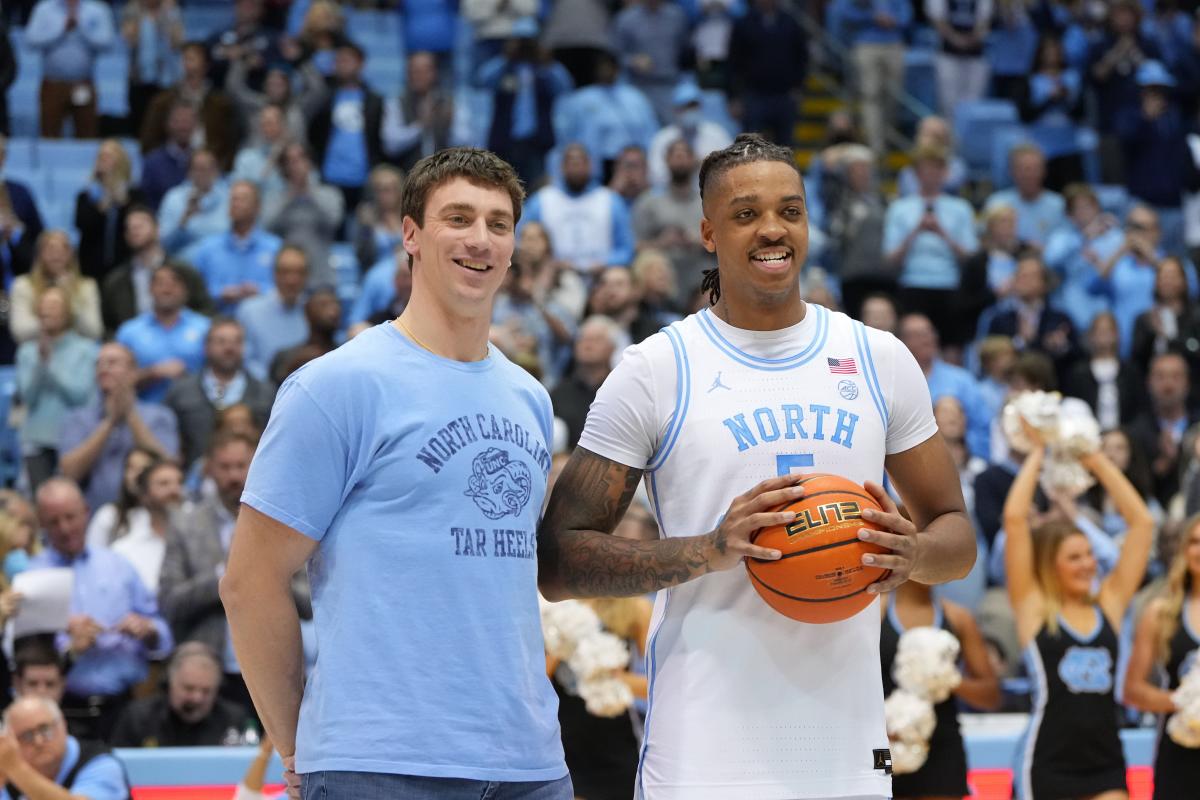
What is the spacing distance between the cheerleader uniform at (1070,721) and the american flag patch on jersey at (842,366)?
148 inches

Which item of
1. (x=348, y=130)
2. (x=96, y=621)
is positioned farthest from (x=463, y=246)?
(x=348, y=130)

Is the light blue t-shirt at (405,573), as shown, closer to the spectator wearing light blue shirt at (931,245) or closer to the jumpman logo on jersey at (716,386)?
the jumpman logo on jersey at (716,386)

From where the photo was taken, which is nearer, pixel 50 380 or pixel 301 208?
pixel 50 380

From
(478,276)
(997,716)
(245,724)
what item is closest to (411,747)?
(478,276)

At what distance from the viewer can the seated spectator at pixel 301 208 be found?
12500 millimetres

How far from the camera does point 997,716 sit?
336 inches

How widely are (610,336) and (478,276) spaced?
6846 mm

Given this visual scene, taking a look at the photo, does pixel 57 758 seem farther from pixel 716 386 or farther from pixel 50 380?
pixel 50 380

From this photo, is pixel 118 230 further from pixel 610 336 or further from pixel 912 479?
pixel 912 479

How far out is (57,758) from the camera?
674cm

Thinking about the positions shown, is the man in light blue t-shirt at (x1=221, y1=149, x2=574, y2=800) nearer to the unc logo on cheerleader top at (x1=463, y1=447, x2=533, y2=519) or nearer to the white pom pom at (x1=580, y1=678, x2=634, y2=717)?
the unc logo on cheerleader top at (x1=463, y1=447, x2=533, y2=519)

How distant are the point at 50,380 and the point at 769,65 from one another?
739cm

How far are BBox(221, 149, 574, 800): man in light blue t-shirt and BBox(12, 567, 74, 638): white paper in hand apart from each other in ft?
15.3

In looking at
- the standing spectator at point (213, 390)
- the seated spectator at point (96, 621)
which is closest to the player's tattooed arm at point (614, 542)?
the seated spectator at point (96, 621)
